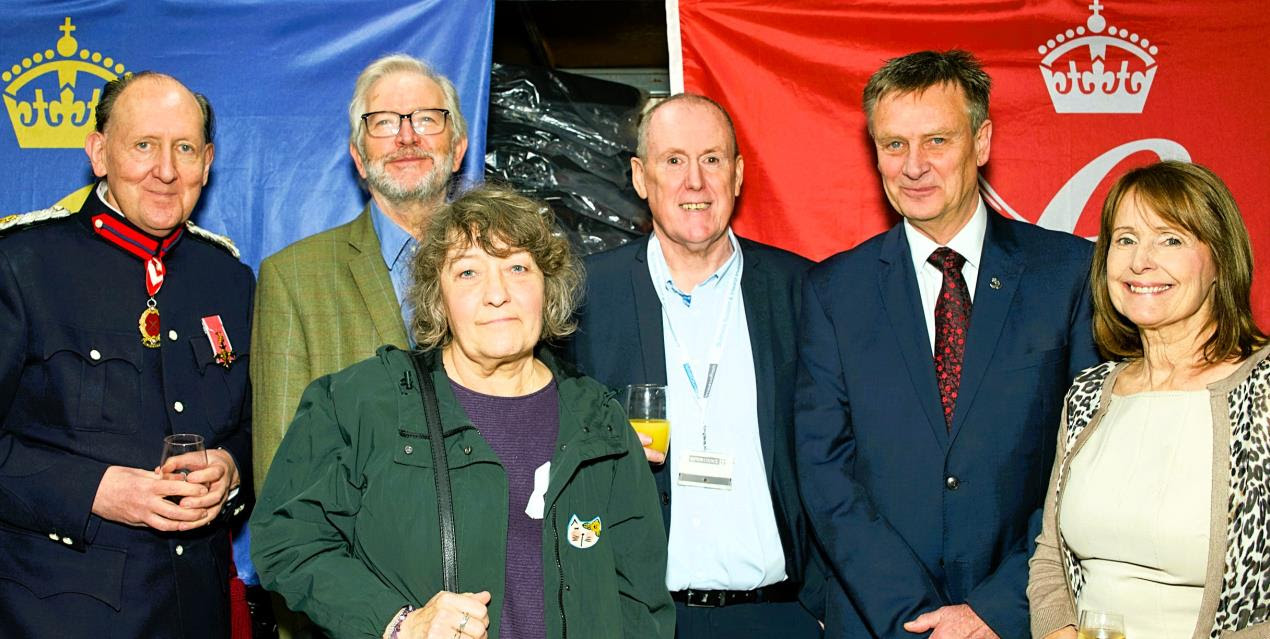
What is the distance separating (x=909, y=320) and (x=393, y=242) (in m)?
1.53

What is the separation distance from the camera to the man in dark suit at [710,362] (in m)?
3.11

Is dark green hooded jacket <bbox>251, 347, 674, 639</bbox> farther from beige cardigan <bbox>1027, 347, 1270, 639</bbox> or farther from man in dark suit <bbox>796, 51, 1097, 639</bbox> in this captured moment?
beige cardigan <bbox>1027, 347, 1270, 639</bbox>

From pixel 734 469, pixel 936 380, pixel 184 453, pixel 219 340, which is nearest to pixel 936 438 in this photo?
pixel 936 380

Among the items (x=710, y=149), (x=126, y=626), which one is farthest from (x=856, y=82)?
(x=126, y=626)

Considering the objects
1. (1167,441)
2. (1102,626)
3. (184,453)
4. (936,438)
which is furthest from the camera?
(936,438)

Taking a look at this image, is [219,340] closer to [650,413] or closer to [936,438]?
[650,413]

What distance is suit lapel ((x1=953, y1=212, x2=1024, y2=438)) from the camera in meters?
2.95

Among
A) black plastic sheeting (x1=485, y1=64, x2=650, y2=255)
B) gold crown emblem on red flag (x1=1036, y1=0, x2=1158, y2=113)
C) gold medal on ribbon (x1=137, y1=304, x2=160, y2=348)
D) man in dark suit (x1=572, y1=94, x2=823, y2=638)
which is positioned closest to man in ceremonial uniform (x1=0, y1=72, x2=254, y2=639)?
gold medal on ribbon (x1=137, y1=304, x2=160, y2=348)

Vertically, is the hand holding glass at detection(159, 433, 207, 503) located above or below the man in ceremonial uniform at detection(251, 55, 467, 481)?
below

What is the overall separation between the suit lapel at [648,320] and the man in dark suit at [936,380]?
0.40 metres

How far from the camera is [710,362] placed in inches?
128

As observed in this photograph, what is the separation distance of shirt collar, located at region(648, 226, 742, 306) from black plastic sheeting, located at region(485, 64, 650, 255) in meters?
1.06

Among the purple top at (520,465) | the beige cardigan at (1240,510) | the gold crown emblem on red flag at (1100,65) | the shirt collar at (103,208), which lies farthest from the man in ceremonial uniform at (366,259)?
the gold crown emblem on red flag at (1100,65)

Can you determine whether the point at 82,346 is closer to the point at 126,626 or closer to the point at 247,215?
the point at 126,626
